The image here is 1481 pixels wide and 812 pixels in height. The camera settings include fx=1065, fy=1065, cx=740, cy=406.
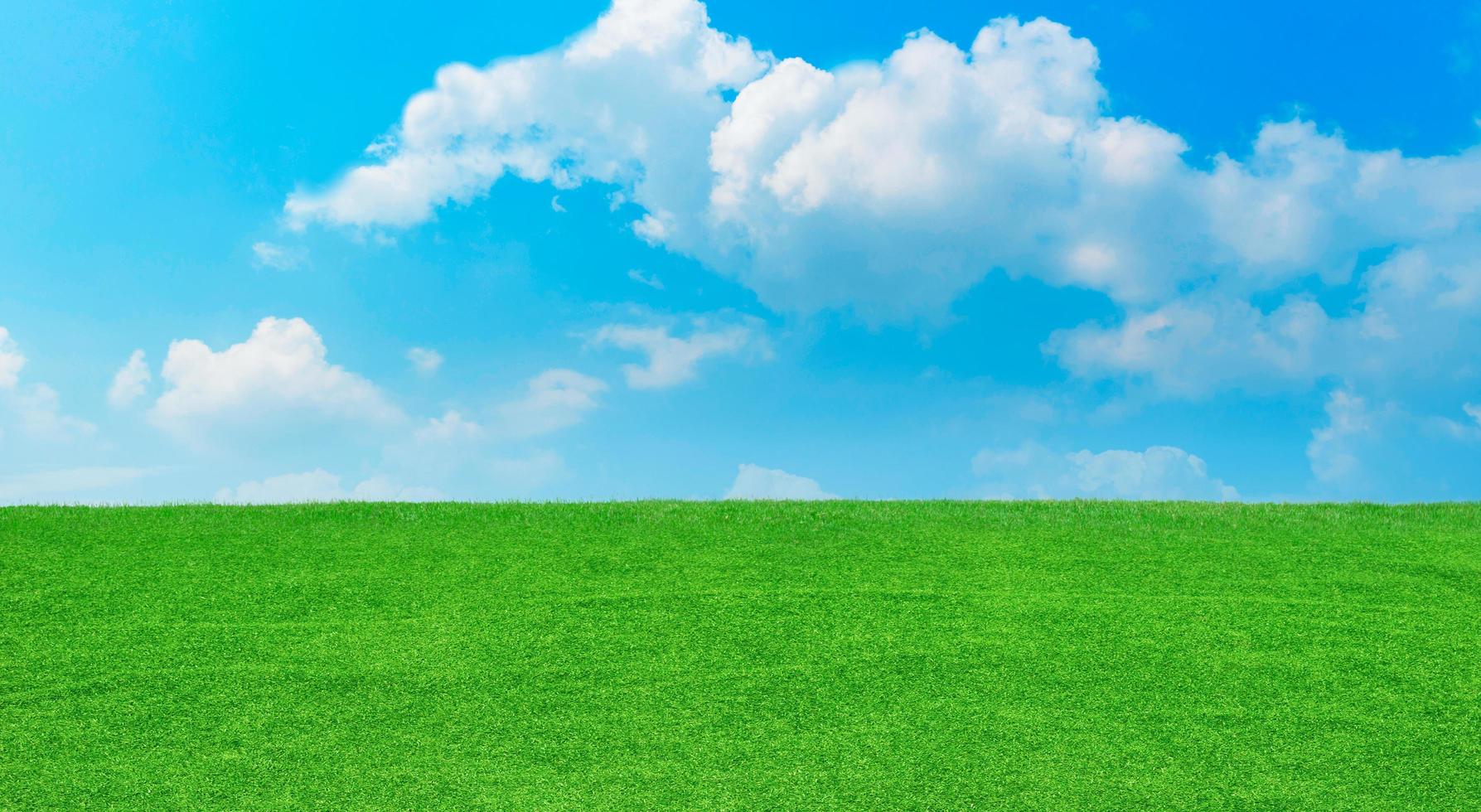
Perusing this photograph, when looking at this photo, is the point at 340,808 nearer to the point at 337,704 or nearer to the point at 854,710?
the point at 337,704

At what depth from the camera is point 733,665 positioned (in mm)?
7371

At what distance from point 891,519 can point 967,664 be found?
3188 millimetres

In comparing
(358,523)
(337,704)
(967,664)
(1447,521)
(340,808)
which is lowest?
(340,808)

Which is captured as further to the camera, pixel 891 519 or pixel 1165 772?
pixel 891 519

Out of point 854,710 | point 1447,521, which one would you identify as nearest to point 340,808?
point 854,710

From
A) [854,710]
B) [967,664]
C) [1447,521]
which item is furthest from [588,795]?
[1447,521]

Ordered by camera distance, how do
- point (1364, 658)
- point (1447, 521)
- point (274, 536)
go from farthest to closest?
point (1447, 521)
point (274, 536)
point (1364, 658)

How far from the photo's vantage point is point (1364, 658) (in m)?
7.71

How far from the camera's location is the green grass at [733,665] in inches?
251

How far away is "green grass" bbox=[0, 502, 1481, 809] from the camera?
6.36m

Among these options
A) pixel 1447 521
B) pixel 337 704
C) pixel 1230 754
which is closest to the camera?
pixel 1230 754

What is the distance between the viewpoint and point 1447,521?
1138 cm

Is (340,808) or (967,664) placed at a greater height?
(967,664)

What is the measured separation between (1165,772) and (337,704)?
5290 millimetres
